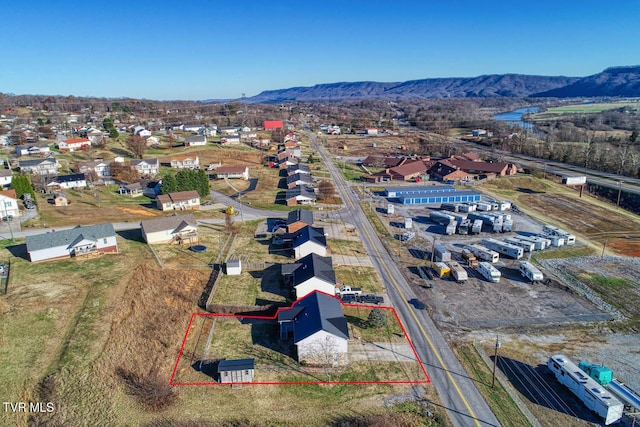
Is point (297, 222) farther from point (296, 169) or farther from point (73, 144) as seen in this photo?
point (73, 144)

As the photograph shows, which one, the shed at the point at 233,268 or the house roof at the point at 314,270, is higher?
the house roof at the point at 314,270

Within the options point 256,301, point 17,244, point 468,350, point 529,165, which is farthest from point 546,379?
point 529,165

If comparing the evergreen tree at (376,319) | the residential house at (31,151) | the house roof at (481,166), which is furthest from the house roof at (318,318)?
the residential house at (31,151)

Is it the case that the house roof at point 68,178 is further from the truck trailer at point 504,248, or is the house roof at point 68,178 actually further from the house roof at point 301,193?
the truck trailer at point 504,248

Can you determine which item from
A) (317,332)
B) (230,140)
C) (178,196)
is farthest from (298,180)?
(317,332)

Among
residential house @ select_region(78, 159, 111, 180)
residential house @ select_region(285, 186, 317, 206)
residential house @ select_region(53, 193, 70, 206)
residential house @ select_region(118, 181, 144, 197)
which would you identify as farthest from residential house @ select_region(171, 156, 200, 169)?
residential house @ select_region(285, 186, 317, 206)

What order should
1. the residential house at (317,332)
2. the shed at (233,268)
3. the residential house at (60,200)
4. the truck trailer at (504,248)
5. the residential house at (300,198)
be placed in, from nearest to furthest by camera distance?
the residential house at (317,332)
the shed at (233,268)
the truck trailer at (504,248)
the residential house at (60,200)
the residential house at (300,198)

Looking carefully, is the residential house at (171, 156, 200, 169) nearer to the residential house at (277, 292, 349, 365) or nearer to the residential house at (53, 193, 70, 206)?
the residential house at (53, 193, 70, 206)
